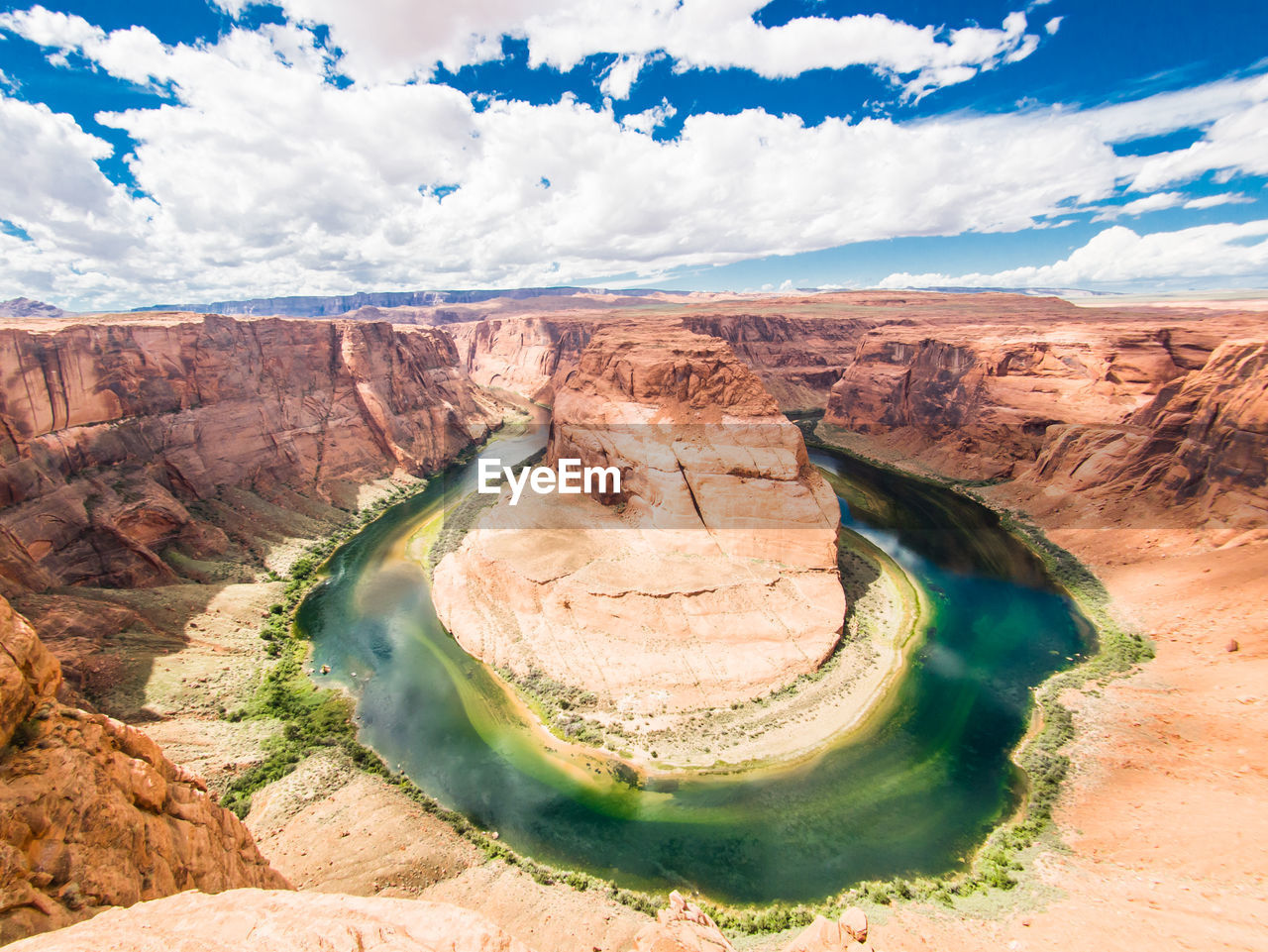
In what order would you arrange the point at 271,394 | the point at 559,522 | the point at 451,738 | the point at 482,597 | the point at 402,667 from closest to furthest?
the point at 451,738 < the point at 402,667 < the point at 482,597 < the point at 559,522 < the point at 271,394

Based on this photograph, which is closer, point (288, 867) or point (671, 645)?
point (288, 867)

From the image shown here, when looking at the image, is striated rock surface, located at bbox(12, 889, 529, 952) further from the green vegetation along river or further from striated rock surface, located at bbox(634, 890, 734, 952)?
the green vegetation along river

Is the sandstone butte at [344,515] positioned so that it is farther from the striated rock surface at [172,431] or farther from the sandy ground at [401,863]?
the striated rock surface at [172,431]

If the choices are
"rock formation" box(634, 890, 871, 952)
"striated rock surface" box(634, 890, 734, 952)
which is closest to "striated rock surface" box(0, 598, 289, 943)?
"striated rock surface" box(634, 890, 734, 952)

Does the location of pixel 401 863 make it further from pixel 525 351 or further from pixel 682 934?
pixel 525 351

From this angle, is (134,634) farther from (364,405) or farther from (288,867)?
(364,405)

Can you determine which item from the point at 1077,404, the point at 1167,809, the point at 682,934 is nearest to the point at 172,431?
the point at 682,934

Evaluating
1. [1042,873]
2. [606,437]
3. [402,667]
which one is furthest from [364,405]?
[1042,873]

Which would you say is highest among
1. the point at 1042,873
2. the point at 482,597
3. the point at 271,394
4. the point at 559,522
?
the point at 271,394
